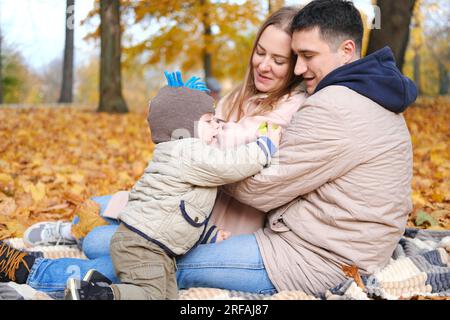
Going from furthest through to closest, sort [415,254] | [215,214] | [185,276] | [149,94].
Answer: [149,94], [415,254], [215,214], [185,276]

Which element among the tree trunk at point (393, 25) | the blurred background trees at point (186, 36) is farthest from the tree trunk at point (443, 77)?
the tree trunk at point (393, 25)

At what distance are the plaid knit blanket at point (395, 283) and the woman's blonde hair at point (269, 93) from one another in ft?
Result: 2.97

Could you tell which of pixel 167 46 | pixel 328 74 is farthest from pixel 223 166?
pixel 167 46

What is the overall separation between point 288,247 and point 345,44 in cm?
95

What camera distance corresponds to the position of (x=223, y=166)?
2166mm

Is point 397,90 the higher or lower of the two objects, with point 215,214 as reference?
higher

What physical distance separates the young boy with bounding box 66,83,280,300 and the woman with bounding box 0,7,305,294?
0.50 ft

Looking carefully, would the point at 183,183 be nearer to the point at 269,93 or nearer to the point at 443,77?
the point at 269,93

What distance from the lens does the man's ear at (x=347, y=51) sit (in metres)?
2.41

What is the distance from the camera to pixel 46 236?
125 inches

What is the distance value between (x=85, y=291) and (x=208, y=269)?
0.56m
